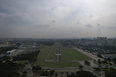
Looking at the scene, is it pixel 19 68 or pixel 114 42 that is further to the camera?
pixel 114 42

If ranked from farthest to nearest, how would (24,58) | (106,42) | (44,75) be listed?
(106,42), (24,58), (44,75)

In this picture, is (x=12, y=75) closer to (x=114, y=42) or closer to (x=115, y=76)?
(x=115, y=76)

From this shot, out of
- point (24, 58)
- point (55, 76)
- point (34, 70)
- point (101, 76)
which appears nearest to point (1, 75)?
point (34, 70)

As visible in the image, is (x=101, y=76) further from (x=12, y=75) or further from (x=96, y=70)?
(x=12, y=75)

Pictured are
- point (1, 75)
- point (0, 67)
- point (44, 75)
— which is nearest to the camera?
point (1, 75)

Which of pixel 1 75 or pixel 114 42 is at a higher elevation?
pixel 114 42

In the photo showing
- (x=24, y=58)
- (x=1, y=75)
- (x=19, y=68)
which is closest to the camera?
(x=1, y=75)

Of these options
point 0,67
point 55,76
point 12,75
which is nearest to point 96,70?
point 55,76

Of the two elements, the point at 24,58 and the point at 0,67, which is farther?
the point at 24,58

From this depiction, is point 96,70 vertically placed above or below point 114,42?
below
